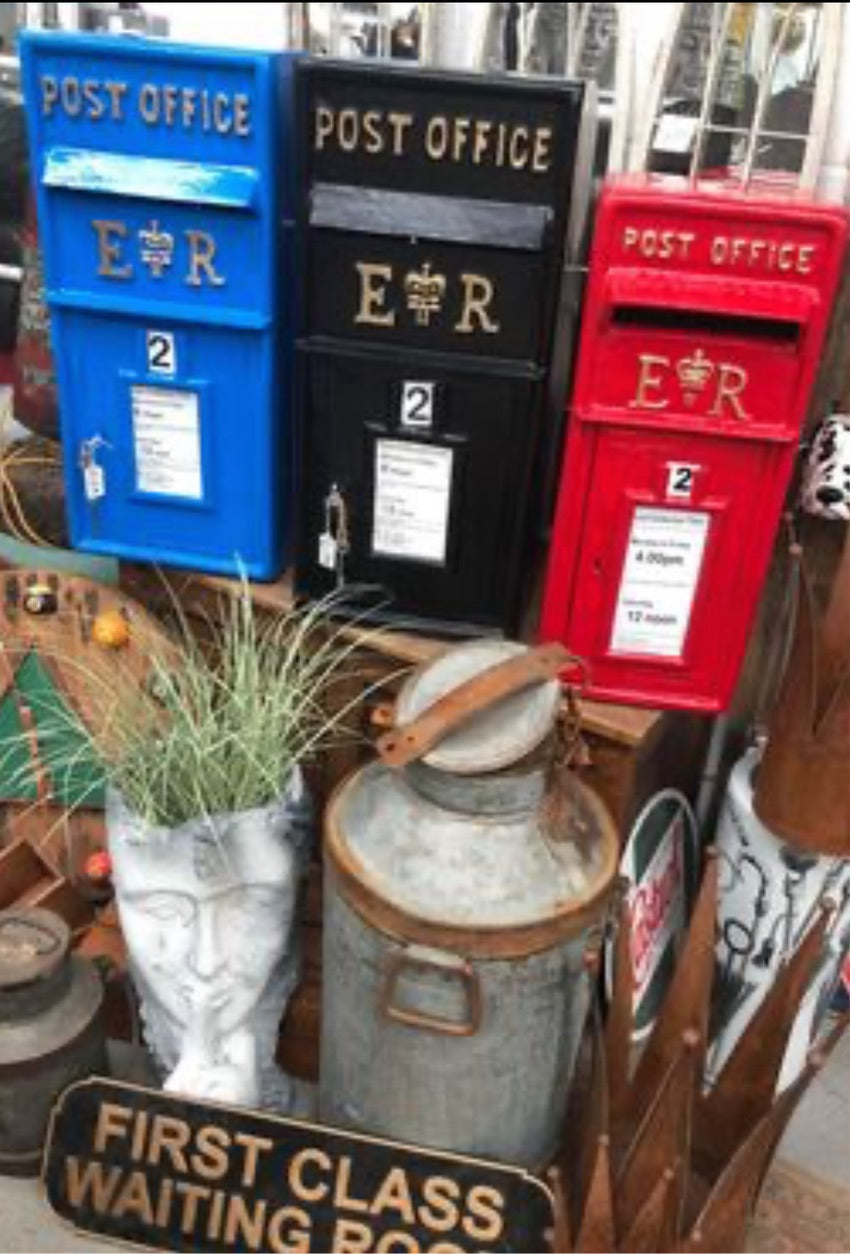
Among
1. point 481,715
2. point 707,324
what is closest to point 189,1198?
point 481,715

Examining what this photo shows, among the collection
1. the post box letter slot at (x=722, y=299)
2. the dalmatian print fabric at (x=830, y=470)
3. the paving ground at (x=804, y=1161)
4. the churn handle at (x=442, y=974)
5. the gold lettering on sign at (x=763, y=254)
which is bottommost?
the paving ground at (x=804, y=1161)

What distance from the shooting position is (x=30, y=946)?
2039mm

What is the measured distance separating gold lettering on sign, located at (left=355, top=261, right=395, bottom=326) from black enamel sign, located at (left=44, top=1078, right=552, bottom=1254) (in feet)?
4.57

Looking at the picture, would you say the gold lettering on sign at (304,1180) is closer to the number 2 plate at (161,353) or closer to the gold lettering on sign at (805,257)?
the number 2 plate at (161,353)

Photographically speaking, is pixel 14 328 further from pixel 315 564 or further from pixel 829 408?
pixel 829 408

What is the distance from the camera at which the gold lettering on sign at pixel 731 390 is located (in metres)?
1.79

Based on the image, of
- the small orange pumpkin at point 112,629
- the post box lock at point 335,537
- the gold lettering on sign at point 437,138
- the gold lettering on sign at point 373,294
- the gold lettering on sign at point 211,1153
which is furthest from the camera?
the small orange pumpkin at point 112,629

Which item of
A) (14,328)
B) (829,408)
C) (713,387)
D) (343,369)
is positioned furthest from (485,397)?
(14,328)

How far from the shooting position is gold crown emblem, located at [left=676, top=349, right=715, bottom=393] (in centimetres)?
179

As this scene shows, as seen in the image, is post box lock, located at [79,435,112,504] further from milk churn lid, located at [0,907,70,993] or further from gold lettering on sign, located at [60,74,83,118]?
milk churn lid, located at [0,907,70,993]

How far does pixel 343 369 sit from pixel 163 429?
0.41 m

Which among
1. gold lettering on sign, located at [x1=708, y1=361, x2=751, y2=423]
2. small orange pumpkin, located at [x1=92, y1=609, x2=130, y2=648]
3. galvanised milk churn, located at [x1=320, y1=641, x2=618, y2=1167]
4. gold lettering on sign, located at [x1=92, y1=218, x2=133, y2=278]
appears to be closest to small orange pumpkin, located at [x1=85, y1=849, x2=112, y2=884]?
small orange pumpkin, located at [x1=92, y1=609, x2=130, y2=648]

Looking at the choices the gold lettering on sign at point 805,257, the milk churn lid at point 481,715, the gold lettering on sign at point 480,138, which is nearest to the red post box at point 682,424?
the gold lettering on sign at point 805,257

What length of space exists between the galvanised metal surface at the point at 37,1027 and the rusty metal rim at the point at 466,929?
614 mm
